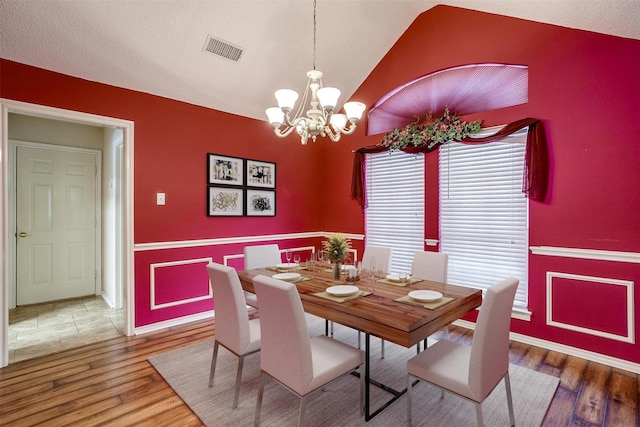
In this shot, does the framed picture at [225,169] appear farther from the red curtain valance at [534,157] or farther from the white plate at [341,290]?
the red curtain valance at [534,157]

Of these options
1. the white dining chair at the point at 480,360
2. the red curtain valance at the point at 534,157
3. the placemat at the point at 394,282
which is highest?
the red curtain valance at the point at 534,157

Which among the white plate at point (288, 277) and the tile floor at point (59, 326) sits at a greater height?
the white plate at point (288, 277)

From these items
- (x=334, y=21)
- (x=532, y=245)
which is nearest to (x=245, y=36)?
(x=334, y=21)

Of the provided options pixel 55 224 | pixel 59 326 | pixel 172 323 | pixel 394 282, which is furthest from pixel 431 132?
pixel 55 224

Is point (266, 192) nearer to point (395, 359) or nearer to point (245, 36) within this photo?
point (245, 36)

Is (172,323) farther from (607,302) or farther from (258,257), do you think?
(607,302)

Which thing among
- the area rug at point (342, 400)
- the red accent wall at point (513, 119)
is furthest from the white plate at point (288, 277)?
the red accent wall at point (513, 119)

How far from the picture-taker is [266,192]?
4.33 meters

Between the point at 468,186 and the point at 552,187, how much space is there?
29.7 inches

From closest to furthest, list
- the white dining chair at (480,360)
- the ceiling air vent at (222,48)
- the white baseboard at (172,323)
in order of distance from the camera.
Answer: the white dining chair at (480,360), the ceiling air vent at (222,48), the white baseboard at (172,323)

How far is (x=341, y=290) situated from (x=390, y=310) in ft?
1.32

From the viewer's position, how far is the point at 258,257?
10.6ft

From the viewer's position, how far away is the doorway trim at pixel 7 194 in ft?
8.44

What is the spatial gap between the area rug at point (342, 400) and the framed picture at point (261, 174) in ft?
7.46
